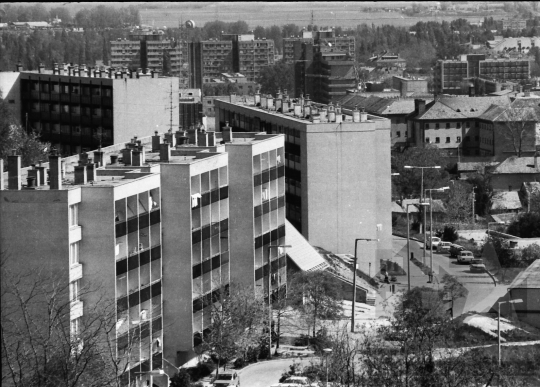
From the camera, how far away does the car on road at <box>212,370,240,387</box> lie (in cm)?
943

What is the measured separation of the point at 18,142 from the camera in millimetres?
18016

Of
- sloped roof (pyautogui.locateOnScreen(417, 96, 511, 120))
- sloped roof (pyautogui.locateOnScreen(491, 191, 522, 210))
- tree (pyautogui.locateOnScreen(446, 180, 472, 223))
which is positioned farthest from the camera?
sloped roof (pyautogui.locateOnScreen(417, 96, 511, 120))

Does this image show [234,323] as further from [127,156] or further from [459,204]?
[459,204]

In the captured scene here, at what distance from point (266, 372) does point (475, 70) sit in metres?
39.8

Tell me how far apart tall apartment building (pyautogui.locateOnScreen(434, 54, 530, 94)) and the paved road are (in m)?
36.4

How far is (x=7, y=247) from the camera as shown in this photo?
26.5 feet

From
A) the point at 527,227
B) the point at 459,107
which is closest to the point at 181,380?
the point at 527,227

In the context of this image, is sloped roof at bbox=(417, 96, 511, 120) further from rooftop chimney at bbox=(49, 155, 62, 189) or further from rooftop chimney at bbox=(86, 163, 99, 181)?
rooftop chimney at bbox=(49, 155, 62, 189)

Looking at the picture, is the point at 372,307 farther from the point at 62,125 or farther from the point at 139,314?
the point at 62,125

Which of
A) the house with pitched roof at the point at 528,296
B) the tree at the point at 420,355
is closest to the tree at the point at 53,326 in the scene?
the tree at the point at 420,355

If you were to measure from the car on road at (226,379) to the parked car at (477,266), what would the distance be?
5.10 metres

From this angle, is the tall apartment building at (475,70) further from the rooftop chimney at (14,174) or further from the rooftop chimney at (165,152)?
the rooftop chimney at (14,174)

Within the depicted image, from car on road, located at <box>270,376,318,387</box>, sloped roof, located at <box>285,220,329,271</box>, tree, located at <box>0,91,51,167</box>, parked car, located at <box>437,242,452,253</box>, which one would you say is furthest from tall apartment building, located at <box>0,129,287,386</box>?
tree, located at <box>0,91,51,167</box>

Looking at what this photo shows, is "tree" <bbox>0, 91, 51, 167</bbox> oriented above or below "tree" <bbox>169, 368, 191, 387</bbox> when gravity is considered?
above
